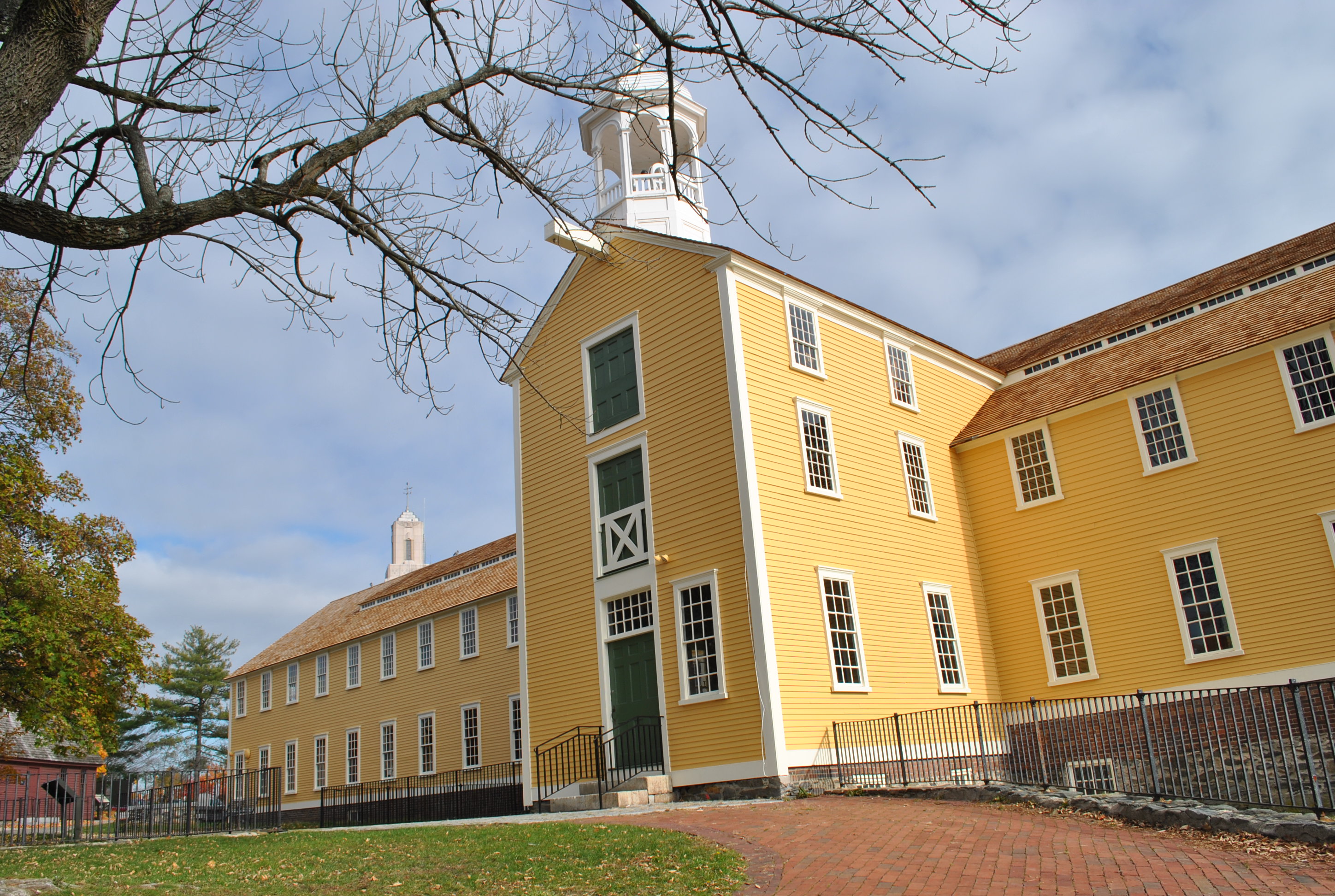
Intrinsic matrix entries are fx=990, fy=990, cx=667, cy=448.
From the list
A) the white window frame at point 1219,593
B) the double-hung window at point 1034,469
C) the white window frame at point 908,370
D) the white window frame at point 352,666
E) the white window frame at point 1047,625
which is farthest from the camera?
the white window frame at point 352,666

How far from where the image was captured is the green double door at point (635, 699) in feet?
55.7

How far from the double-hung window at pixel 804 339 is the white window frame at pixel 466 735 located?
52.8 ft

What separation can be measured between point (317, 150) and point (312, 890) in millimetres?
6186

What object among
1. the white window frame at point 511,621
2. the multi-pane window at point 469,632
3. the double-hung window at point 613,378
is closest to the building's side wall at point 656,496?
the double-hung window at point 613,378

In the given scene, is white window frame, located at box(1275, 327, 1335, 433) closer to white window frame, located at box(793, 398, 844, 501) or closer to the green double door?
white window frame, located at box(793, 398, 844, 501)

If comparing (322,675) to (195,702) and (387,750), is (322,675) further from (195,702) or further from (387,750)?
(195,702)

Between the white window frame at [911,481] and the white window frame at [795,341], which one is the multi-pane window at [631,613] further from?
the white window frame at [911,481]

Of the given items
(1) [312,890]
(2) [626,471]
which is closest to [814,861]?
(1) [312,890]

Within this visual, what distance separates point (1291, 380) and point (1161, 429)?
2.27m

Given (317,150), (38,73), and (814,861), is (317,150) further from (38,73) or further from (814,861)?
(814,861)

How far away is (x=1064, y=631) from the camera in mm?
19391

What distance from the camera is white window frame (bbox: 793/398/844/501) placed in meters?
17.5

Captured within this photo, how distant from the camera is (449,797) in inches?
1073

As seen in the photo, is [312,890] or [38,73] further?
[312,890]
